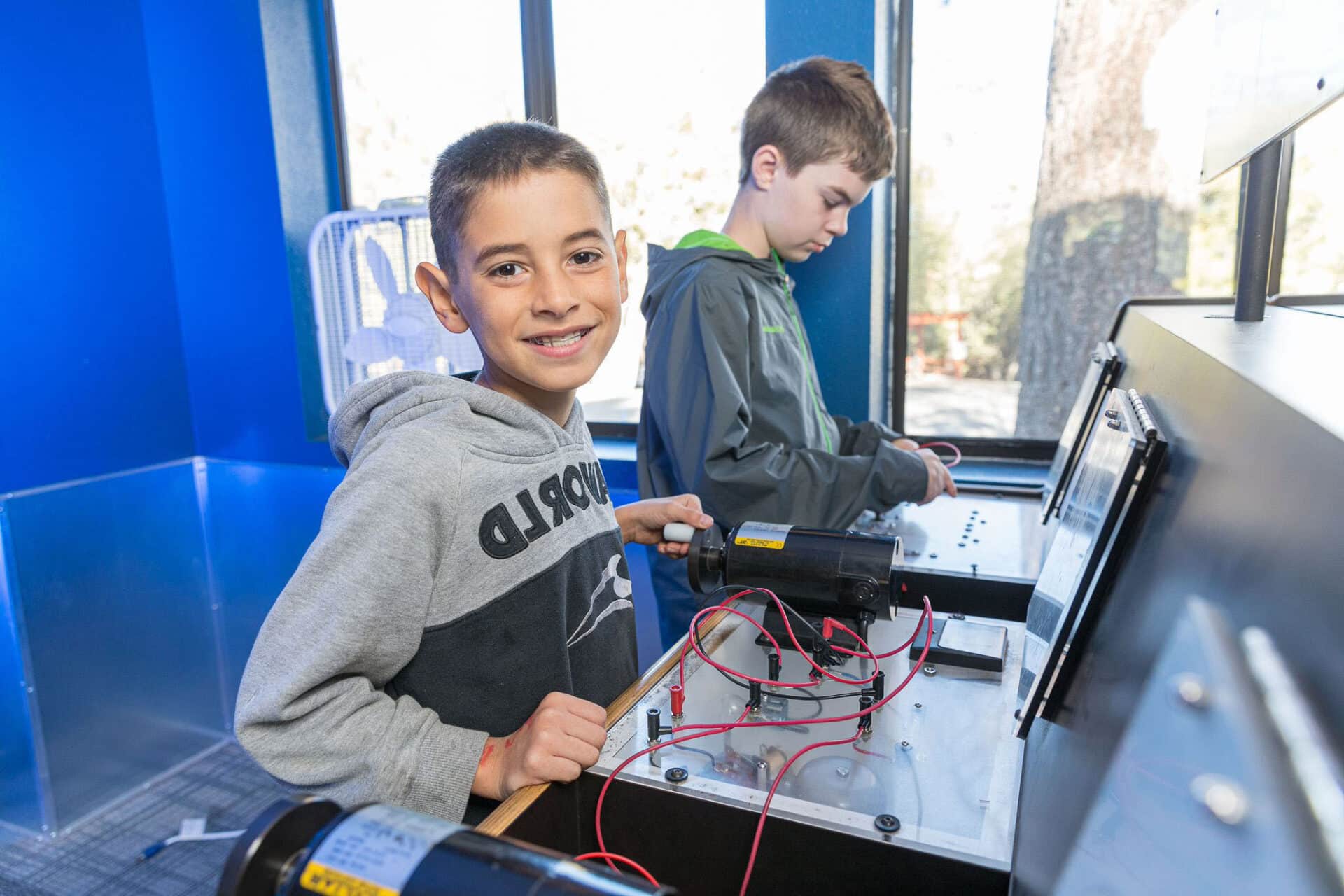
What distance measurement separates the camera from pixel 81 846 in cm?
225

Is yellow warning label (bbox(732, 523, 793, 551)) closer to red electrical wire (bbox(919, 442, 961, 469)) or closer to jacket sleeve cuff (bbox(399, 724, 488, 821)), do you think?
jacket sleeve cuff (bbox(399, 724, 488, 821))

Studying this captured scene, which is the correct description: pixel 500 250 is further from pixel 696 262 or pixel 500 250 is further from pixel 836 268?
pixel 836 268

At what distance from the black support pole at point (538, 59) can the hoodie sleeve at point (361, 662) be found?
1880 mm

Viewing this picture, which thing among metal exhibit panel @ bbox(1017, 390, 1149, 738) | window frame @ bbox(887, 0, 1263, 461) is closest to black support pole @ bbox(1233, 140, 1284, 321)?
metal exhibit panel @ bbox(1017, 390, 1149, 738)

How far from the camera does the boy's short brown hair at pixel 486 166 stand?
Result: 35.5 inches

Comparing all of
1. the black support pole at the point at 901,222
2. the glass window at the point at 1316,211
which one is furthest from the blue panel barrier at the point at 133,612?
the glass window at the point at 1316,211

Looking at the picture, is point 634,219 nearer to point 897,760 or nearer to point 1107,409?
point 1107,409

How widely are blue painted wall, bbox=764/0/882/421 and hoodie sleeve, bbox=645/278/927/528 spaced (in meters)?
0.58

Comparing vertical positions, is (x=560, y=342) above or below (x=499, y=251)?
below

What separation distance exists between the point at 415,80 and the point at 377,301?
30.9 inches

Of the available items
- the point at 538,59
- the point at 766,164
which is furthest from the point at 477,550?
the point at 538,59

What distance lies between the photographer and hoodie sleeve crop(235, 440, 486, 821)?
26.9 inches

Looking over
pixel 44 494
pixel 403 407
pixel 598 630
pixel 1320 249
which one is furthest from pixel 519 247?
pixel 44 494

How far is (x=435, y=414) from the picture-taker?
845mm
